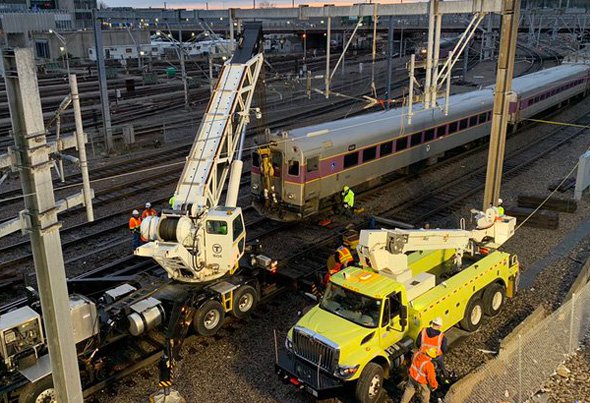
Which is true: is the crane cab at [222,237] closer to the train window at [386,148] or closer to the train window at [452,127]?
the train window at [386,148]

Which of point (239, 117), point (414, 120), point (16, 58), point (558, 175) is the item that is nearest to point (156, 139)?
point (414, 120)

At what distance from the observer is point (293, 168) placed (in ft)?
59.2

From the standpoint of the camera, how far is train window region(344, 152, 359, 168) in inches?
772

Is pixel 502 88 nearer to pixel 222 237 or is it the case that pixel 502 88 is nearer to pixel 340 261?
pixel 340 261

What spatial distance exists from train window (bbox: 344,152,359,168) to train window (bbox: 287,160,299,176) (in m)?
2.34

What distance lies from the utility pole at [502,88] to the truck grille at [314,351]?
27.3ft

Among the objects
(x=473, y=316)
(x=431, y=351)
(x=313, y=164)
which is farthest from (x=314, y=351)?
(x=313, y=164)

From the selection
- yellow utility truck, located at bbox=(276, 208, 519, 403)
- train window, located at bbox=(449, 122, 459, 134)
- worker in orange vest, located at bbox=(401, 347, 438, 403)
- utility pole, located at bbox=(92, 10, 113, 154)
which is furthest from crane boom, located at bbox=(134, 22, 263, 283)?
utility pole, located at bbox=(92, 10, 113, 154)

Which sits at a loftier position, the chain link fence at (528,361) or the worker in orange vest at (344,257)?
the worker in orange vest at (344,257)

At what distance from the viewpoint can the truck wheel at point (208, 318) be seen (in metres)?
12.0

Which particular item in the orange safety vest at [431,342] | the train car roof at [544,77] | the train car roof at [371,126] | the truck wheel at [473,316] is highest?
the train car roof at [544,77]

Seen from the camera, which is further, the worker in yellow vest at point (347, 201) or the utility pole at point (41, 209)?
the worker in yellow vest at point (347, 201)

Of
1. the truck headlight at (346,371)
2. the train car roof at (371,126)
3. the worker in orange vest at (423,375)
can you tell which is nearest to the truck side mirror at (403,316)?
the worker in orange vest at (423,375)

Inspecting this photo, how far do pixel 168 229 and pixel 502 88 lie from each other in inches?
379
